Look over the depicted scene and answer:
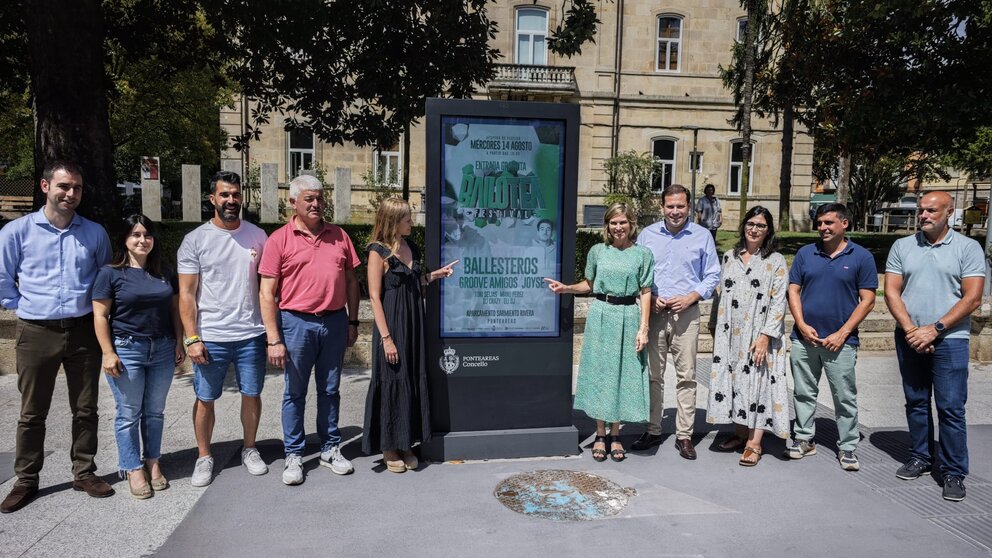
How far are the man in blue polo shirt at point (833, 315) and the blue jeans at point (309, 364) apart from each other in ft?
10.5

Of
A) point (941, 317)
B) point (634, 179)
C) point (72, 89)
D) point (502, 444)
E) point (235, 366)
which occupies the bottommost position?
point (502, 444)

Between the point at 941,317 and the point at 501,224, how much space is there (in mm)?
3006

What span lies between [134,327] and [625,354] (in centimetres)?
321

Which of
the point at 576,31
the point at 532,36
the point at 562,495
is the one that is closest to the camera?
the point at 562,495

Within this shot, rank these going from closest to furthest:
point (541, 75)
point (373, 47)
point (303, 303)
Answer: point (303, 303) < point (373, 47) < point (541, 75)

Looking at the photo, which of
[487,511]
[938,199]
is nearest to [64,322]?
[487,511]

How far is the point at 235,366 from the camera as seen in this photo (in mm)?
4527

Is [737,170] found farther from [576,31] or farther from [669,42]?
[576,31]

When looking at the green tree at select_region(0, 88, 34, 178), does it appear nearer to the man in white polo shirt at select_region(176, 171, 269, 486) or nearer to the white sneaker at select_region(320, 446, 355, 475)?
the man in white polo shirt at select_region(176, 171, 269, 486)

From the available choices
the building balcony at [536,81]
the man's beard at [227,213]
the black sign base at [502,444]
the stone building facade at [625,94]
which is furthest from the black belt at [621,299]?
the building balcony at [536,81]

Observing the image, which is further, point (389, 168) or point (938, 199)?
point (389, 168)

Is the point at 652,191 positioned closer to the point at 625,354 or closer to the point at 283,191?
the point at 283,191

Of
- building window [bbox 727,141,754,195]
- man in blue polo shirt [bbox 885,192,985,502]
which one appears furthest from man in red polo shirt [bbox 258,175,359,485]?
building window [bbox 727,141,754,195]

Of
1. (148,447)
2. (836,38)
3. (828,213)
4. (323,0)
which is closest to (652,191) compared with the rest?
(836,38)
